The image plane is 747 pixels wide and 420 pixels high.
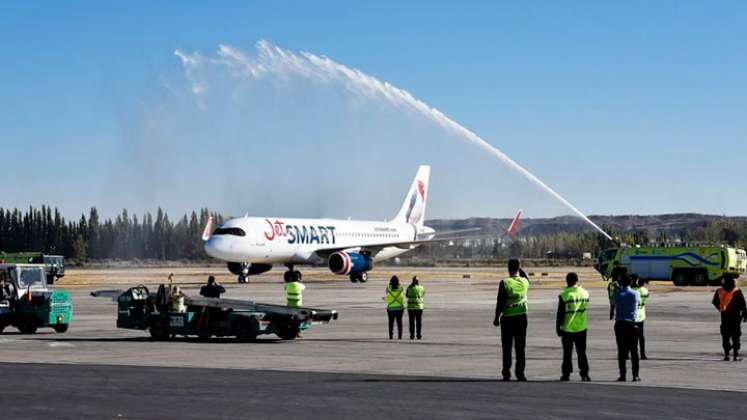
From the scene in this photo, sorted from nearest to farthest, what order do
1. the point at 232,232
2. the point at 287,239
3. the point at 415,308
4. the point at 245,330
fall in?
1. the point at 245,330
2. the point at 415,308
3. the point at 232,232
4. the point at 287,239

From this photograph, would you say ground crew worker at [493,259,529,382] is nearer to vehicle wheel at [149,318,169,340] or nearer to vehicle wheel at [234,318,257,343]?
vehicle wheel at [234,318,257,343]

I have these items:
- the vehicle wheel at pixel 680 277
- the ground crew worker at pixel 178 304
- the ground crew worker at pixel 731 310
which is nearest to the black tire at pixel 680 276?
the vehicle wheel at pixel 680 277

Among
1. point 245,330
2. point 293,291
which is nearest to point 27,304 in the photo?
point 245,330

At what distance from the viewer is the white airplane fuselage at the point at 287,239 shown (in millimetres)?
72438

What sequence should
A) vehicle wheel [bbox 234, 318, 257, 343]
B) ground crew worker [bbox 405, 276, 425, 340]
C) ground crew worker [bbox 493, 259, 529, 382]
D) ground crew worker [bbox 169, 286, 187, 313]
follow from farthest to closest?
ground crew worker [bbox 405, 276, 425, 340] < ground crew worker [bbox 169, 286, 187, 313] < vehicle wheel [bbox 234, 318, 257, 343] < ground crew worker [bbox 493, 259, 529, 382]

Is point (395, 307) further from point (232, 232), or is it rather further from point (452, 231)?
point (452, 231)

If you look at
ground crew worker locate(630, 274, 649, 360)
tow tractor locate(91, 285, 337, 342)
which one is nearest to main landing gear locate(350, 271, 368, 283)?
tow tractor locate(91, 285, 337, 342)

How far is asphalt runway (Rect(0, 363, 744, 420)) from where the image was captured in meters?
15.9

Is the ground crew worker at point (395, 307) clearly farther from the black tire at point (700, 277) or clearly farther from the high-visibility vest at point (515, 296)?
the black tire at point (700, 277)

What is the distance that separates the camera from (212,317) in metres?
30.4

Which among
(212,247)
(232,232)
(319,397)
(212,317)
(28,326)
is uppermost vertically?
(232,232)

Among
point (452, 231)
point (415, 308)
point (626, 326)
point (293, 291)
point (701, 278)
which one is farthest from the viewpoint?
point (452, 231)

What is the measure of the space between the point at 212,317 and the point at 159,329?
1.68m

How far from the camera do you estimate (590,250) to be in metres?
190
